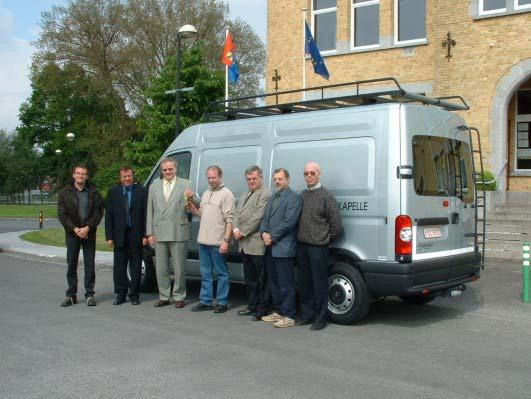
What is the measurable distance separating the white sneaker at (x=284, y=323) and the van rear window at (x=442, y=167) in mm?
2073

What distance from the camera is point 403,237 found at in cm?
693

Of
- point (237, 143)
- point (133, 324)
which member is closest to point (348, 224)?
point (237, 143)

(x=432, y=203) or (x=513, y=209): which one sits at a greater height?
(x=432, y=203)

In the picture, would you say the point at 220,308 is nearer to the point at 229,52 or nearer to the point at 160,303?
the point at 160,303

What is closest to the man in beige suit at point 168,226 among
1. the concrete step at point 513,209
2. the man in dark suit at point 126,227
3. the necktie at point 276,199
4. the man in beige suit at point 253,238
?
the man in dark suit at point 126,227

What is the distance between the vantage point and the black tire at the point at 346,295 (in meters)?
7.22

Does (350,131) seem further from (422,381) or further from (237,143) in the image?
(422,381)

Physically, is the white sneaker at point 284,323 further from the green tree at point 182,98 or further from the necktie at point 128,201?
the green tree at point 182,98

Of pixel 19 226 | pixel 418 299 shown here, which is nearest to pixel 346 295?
pixel 418 299

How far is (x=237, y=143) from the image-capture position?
28.3ft

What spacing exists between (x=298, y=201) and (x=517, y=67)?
1003 centimetres

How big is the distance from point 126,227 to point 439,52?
10.5 m

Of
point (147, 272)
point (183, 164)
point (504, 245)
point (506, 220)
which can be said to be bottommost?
point (147, 272)

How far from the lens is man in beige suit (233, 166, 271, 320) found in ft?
25.1
